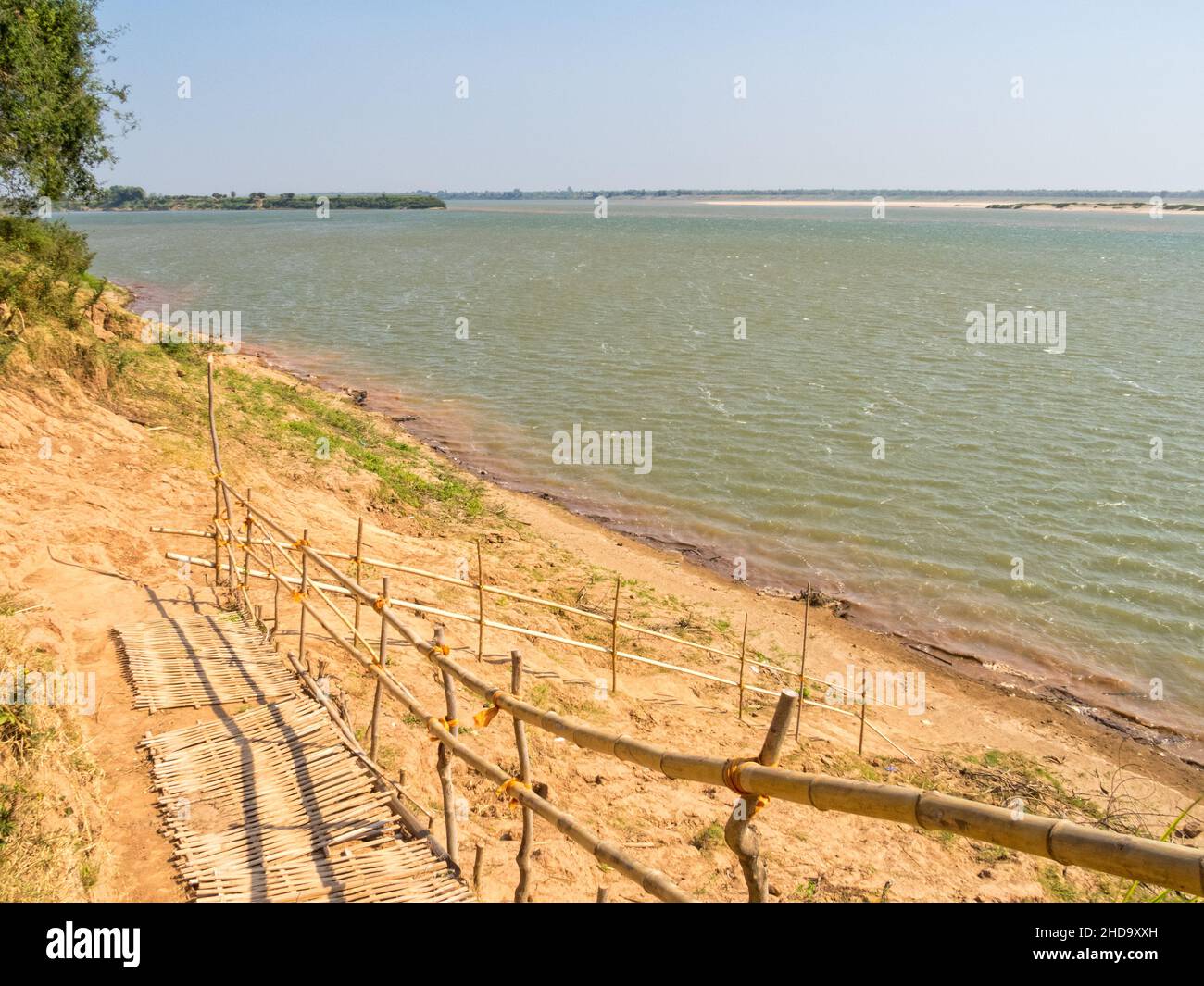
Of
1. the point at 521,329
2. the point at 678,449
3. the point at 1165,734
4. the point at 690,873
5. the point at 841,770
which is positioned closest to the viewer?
the point at 690,873

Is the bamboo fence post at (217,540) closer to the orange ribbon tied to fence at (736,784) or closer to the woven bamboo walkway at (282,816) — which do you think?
the woven bamboo walkway at (282,816)

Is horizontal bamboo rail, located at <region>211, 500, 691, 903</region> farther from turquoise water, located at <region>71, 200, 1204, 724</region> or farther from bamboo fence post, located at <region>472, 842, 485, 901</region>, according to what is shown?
turquoise water, located at <region>71, 200, 1204, 724</region>

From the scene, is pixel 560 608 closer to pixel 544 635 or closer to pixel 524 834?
pixel 544 635

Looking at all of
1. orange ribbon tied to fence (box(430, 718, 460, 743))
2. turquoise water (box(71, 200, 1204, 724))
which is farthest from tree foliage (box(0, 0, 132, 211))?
orange ribbon tied to fence (box(430, 718, 460, 743))

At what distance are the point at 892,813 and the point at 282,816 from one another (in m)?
3.90

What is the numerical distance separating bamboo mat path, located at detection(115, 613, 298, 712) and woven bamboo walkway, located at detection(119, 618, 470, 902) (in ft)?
0.30

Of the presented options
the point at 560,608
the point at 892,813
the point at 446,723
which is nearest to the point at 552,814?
the point at 446,723

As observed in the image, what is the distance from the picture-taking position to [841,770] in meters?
8.80

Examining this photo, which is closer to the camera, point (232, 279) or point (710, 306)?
point (710, 306)

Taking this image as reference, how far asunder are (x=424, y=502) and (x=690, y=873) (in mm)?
9741

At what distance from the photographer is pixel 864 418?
69.9 feet

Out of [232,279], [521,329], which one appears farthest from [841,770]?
[232,279]
